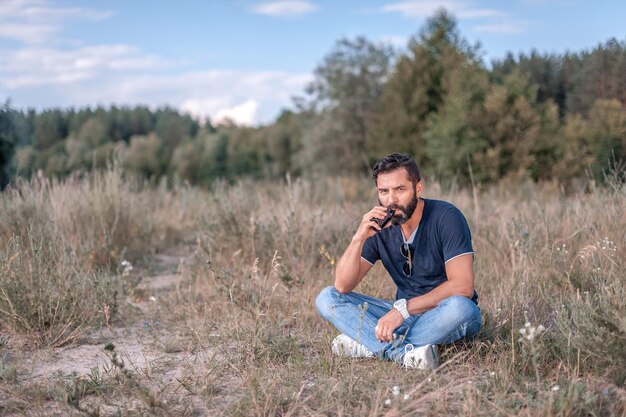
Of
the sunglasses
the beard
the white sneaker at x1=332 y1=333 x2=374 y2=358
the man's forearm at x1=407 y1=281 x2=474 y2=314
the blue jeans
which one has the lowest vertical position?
A: the white sneaker at x1=332 y1=333 x2=374 y2=358

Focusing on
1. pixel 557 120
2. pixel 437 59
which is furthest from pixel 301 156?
pixel 557 120

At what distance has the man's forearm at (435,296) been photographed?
3.50 meters

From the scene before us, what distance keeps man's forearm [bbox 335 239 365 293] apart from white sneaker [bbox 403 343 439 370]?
1.91 ft

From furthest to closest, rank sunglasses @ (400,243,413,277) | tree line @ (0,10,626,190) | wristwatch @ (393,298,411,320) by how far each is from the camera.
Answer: tree line @ (0,10,626,190)
sunglasses @ (400,243,413,277)
wristwatch @ (393,298,411,320)

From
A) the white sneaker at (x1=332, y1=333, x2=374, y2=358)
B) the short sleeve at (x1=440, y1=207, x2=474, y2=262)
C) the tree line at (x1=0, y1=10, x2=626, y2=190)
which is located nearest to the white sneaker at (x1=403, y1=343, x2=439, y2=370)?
the white sneaker at (x1=332, y1=333, x2=374, y2=358)

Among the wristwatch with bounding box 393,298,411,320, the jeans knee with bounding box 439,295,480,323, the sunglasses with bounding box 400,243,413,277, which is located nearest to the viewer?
the jeans knee with bounding box 439,295,480,323

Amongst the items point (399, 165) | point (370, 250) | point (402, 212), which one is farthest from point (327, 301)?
point (399, 165)

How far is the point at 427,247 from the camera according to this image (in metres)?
3.71

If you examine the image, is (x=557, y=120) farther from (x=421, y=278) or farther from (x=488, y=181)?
(x=421, y=278)

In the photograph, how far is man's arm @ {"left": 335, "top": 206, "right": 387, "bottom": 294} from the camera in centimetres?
364

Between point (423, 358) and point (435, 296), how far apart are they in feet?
1.20

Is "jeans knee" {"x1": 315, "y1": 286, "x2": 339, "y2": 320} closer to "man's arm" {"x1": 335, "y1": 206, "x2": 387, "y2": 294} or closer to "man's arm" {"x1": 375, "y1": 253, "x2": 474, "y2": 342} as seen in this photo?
"man's arm" {"x1": 335, "y1": 206, "x2": 387, "y2": 294}

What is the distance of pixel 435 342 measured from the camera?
3.60 m

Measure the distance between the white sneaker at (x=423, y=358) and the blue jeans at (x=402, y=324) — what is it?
88mm
